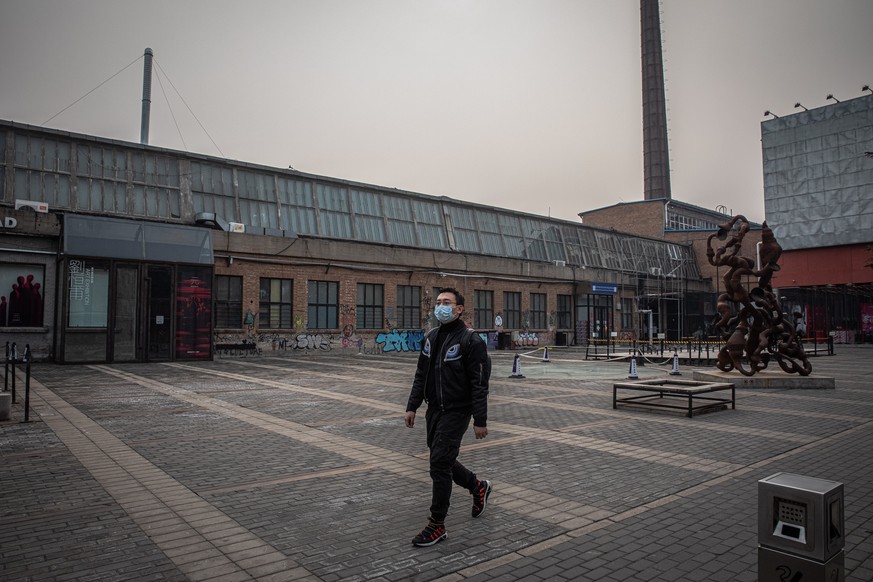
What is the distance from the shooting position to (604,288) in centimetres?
4119

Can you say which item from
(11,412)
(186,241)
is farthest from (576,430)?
(186,241)

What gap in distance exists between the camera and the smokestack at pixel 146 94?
41.7 meters

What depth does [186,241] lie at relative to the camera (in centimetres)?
2316

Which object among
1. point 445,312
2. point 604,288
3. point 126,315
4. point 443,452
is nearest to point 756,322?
point 445,312

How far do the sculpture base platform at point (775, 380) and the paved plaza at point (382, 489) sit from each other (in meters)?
3.52

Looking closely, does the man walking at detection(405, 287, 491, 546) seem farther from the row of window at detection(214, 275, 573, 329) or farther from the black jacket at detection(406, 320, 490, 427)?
the row of window at detection(214, 275, 573, 329)

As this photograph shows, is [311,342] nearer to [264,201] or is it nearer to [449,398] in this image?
[264,201]

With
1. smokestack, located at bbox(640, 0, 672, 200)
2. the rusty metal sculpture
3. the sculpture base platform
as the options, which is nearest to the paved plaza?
the sculpture base platform

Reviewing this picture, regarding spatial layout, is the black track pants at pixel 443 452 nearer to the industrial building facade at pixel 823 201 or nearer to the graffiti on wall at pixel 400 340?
the graffiti on wall at pixel 400 340

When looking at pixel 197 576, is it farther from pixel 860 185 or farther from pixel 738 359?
pixel 860 185

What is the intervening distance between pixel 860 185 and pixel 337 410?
49.5 m

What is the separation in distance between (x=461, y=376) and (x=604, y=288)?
3813 cm

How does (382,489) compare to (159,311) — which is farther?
(159,311)

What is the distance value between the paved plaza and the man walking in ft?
0.87
